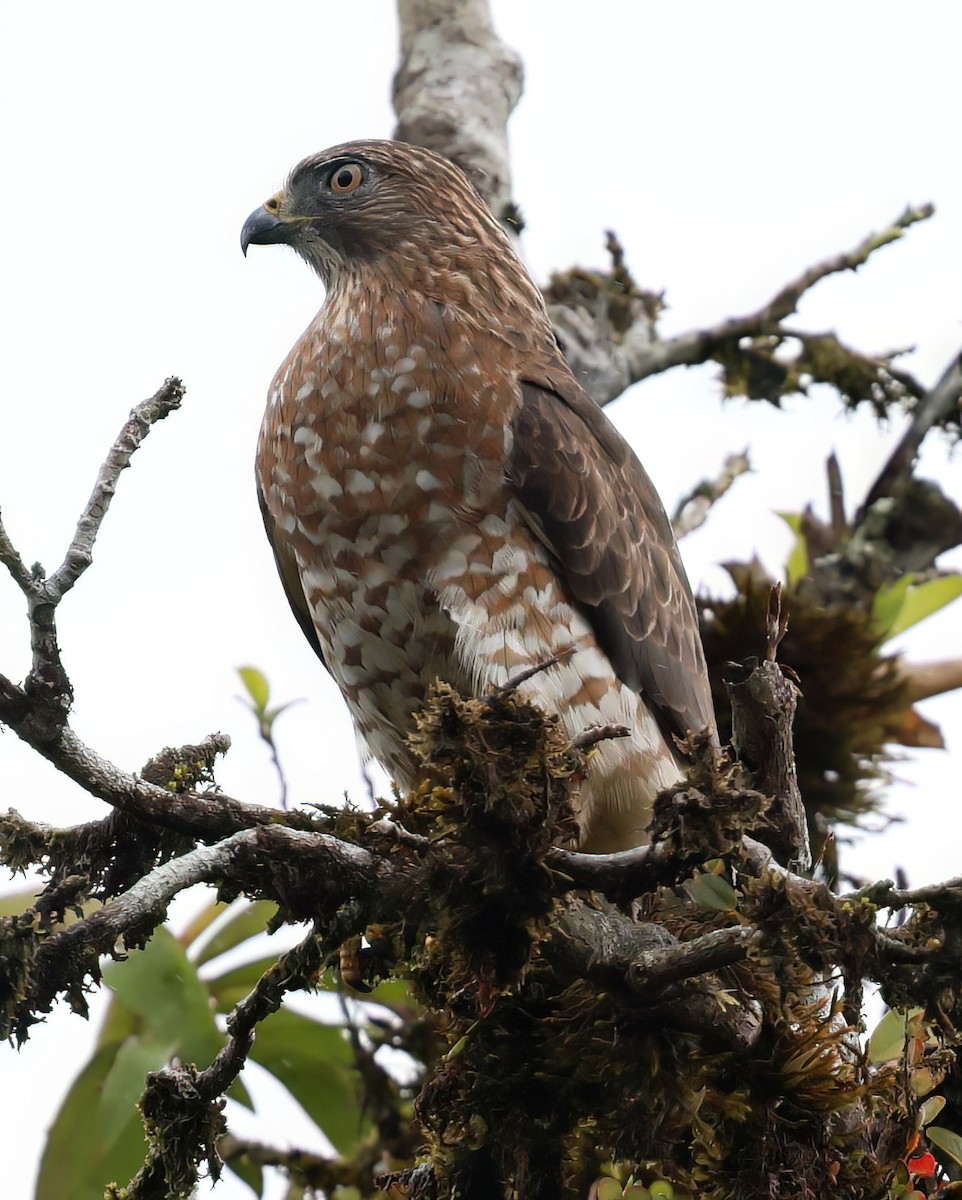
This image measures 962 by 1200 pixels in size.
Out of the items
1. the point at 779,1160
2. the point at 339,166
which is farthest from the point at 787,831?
the point at 339,166

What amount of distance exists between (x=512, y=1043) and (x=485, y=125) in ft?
12.7

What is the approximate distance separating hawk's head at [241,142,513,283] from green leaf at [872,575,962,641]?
2142 millimetres

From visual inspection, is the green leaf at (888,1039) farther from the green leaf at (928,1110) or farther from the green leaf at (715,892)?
the green leaf at (715,892)

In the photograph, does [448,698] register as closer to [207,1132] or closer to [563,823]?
[563,823]

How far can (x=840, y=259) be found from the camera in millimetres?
5938

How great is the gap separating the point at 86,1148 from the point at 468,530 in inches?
87.0

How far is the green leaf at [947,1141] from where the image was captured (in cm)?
304

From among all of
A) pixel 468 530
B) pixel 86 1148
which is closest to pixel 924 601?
pixel 468 530

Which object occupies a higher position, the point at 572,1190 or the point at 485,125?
the point at 485,125

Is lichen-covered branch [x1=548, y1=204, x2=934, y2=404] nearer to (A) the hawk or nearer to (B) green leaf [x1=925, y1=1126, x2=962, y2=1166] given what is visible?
(A) the hawk

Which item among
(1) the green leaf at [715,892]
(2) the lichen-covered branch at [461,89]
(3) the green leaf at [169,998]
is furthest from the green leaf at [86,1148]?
(2) the lichen-covered branch at [461,89]

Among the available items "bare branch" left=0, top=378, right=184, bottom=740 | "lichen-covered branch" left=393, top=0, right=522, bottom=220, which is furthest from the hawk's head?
"bare branch" left=0, top=378, right=184, bottom=740

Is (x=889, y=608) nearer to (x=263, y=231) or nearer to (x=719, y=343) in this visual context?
(x=719, y=343)

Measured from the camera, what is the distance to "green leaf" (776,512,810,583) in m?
5.89
